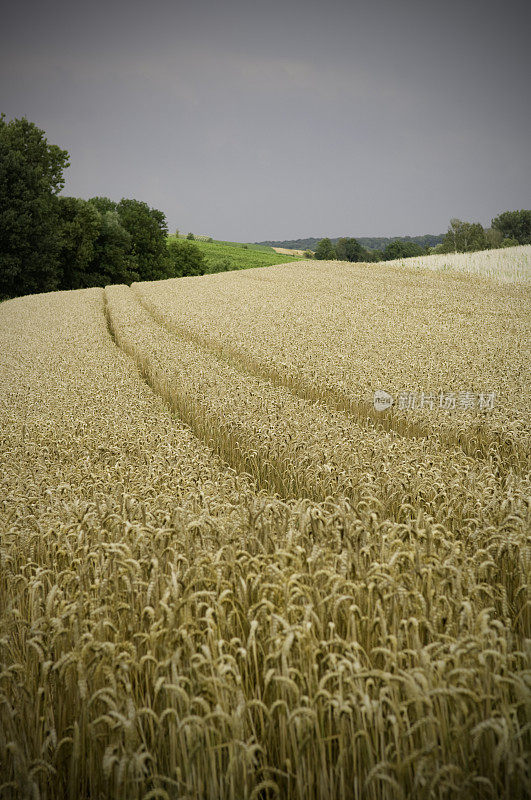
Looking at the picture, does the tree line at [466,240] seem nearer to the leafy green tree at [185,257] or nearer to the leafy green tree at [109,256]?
the leafy green tree at [185,257]

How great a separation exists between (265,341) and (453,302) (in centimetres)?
1267

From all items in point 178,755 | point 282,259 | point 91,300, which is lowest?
point 178,755

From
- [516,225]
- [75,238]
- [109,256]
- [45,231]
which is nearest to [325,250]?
[516,225]

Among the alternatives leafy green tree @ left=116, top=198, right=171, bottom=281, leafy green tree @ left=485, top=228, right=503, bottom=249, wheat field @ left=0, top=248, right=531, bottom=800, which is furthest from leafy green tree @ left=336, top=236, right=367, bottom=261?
wheat field @ left=0, top=248, right=531, bottom=800

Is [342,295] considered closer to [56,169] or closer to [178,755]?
[178,755]

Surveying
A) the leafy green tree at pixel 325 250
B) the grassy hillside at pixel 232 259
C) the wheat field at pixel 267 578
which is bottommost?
the wheat field at pixel 267 578

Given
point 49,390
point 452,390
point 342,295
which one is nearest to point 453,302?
point 342,295

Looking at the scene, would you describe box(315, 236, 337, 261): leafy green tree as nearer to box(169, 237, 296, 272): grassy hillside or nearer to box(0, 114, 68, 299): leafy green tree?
box(169, 237, 296, 272): grassy hillside

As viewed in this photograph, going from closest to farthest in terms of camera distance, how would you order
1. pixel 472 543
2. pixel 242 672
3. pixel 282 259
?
pixel 242 672 → pixel 472 543 → pixel 282 259

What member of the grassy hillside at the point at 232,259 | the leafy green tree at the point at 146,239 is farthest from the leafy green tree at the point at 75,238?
the grassy hillside at the point at 232,259

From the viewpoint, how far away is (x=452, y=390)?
866 cm

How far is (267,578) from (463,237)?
107 m

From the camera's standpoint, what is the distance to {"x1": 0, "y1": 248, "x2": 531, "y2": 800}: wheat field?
2.01m

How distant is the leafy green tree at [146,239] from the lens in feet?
214
